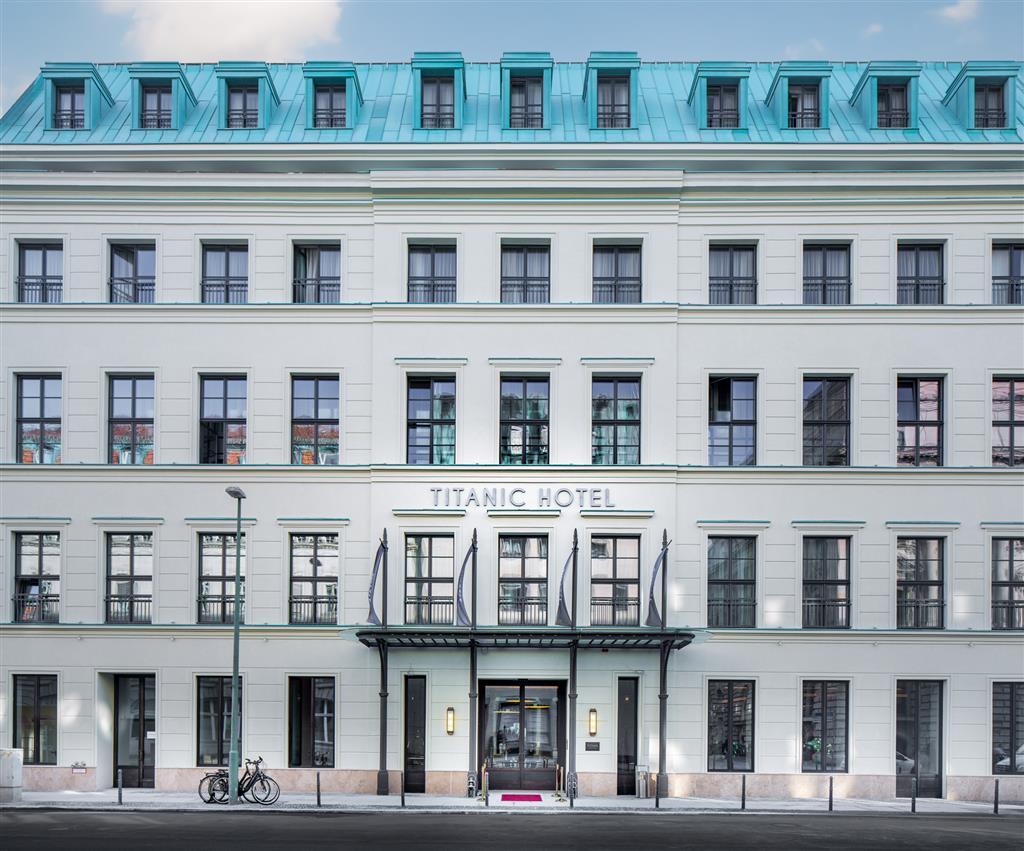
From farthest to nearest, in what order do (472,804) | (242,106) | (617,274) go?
(242,106), (617,274), (472,804)

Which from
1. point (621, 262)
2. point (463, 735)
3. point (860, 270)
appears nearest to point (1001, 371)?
point (860, 270)

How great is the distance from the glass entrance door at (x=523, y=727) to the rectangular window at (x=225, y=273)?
47.9 ft

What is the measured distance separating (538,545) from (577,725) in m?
5.41

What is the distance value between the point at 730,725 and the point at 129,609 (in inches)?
732

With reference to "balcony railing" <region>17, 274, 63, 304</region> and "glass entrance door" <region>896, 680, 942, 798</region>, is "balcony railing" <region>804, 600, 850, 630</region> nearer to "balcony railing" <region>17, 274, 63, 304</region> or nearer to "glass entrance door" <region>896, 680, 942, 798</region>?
"glass entrance door" <region>896, 680, 942, 798</region>

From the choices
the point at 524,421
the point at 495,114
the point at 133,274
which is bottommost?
the point at 524,421

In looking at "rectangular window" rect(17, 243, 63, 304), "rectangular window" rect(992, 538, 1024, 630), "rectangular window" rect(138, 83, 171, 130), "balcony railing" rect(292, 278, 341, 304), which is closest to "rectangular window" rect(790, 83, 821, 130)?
"rectangular window" rect(992, 538, 1024, 630)

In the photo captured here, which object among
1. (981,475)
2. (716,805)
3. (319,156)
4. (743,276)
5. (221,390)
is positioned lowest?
(716,805)

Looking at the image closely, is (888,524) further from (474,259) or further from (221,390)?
(221,390)

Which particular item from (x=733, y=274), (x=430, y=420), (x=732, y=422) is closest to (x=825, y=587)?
(x=732, y=422)

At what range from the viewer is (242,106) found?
3178cm

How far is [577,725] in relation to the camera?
91.3 ft

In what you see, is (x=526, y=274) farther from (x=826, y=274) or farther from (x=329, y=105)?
(x=826, y=274)

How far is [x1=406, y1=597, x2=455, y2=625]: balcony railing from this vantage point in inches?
1113
